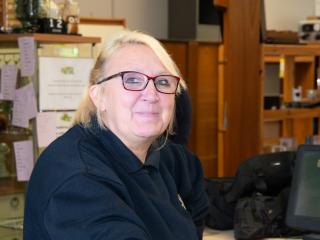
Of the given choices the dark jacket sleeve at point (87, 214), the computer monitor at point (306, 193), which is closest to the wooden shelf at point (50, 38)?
the computer monitor at point (306, 193)

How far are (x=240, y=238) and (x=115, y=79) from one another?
3.58 ft

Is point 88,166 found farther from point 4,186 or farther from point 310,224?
point 4,186

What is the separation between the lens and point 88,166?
1.27 metres

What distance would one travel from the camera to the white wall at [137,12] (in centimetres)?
520

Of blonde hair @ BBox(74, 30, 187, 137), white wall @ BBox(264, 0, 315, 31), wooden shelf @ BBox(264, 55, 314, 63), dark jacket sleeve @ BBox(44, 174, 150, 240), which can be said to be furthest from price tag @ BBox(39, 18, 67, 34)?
white wall @ BBox(264, 0, 315, 31)

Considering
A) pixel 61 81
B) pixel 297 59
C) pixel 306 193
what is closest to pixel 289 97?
pixel 297 59

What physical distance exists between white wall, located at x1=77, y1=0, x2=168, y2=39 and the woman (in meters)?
3.67

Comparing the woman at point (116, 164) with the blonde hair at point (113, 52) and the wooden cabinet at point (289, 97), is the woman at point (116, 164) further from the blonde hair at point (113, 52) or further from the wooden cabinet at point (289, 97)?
the wooden cabinet at point (289, 97)

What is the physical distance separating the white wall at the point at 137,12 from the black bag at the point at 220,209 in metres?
2.99

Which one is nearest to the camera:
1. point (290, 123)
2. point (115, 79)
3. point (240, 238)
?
point (115, 79)

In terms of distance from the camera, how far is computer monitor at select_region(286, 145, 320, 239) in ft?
6.89

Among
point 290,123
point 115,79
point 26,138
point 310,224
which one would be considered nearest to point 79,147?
point 115,79

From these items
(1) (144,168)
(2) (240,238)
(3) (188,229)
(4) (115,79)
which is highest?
(4) (115,79)

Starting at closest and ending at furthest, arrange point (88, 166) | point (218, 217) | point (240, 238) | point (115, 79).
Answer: point (88, 166)
point (115, 79)
point (240, 238)
point (218, 217)
